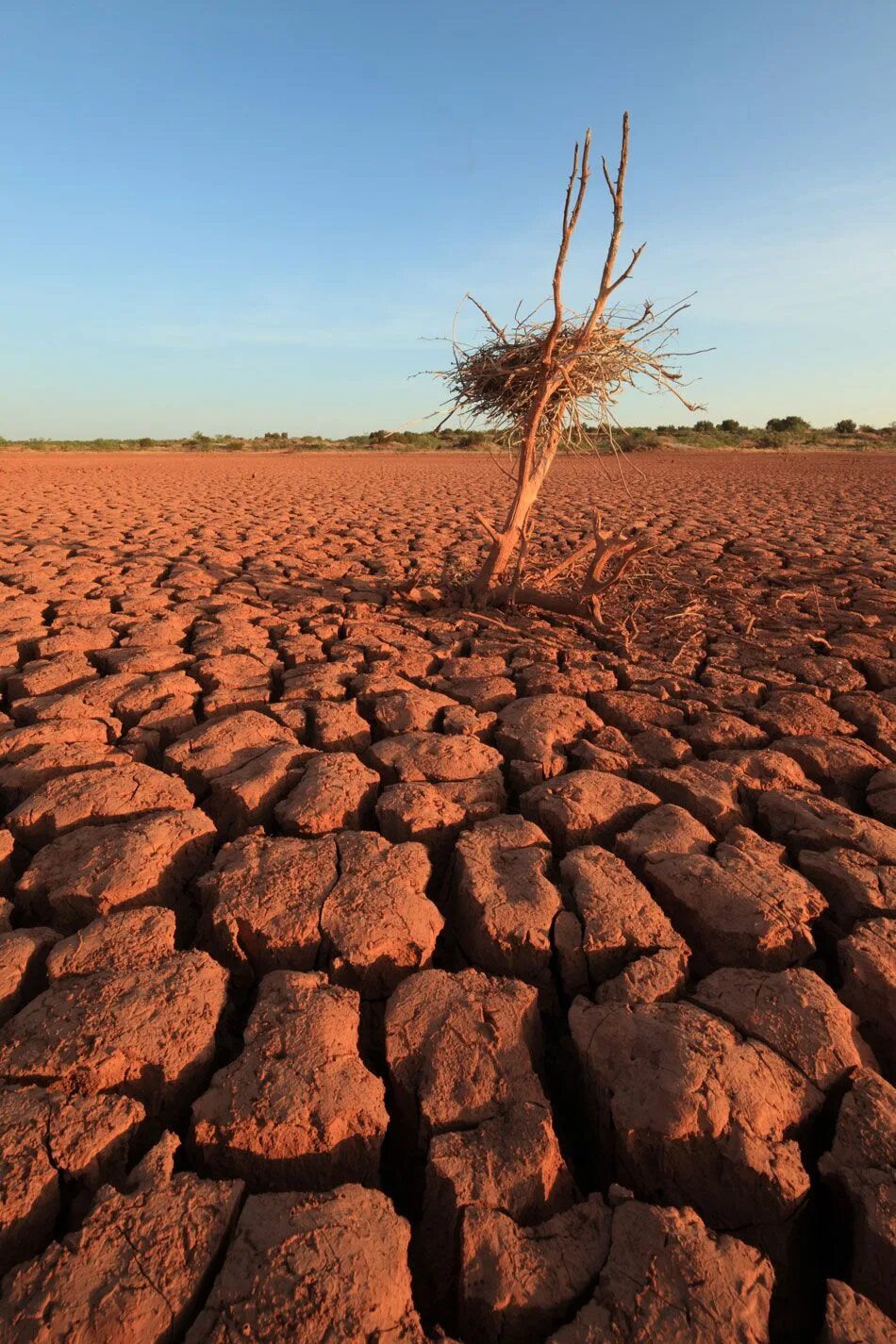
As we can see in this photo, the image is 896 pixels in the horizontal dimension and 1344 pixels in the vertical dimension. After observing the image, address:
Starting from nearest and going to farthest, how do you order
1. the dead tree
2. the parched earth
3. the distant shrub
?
the parched earth, the dead tree, the distant shrub

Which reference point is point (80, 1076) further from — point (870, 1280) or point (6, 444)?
point (6, 444)

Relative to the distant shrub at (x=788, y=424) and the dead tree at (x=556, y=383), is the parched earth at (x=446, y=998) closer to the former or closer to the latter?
the dead tree at (x=556, y=383)

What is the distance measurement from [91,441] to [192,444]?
3.40 meters

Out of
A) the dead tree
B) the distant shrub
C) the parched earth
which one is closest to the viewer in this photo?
the parched earth

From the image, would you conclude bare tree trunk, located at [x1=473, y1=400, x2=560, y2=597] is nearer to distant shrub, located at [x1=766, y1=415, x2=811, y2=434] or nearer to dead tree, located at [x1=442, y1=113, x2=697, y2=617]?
dead tree, located at [x1=442, y1=113, x2=697, y2=617]

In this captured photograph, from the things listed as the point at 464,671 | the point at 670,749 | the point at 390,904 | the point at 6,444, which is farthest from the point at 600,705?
the point at 6,444

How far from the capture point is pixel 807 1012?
122 centimetres

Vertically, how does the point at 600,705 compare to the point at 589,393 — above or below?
below

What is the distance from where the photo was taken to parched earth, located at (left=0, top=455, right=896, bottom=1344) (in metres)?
0.89

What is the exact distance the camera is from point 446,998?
1.28 metres

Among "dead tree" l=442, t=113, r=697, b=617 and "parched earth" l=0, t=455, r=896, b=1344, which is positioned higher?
"dead tree" l=442, t=113, r=697, b=617

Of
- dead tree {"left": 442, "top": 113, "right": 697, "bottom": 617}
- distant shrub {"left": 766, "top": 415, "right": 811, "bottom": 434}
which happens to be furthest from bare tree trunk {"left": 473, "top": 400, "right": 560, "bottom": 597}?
distant shrub {"left": 766, "top": 415, "right": 811, "bottom": 434}

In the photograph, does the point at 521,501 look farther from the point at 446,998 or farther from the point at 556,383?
the point at 446,998

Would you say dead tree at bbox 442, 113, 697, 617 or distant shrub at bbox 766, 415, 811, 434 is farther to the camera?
distant shrub at bbox 766, 415, 811, 434
